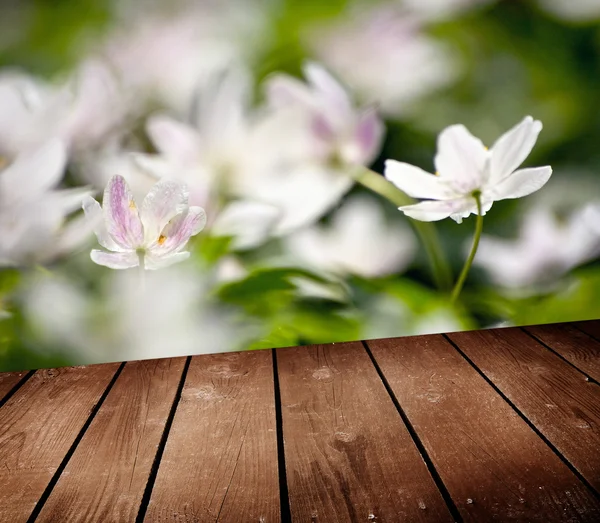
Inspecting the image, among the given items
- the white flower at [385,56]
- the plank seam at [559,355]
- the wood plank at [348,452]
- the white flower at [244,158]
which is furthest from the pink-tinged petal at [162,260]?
the plank seam at [559,355]

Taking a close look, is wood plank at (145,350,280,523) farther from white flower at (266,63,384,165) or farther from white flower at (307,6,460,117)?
white flower at (307,6,460,117)

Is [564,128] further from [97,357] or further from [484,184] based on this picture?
[97,357]

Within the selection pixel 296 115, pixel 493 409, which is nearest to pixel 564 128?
pixel 296 115

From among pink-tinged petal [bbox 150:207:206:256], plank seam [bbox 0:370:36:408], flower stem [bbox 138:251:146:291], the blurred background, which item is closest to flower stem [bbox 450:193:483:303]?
the blurred background

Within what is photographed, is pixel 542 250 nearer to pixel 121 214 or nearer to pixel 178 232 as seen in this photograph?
pixel 178 232

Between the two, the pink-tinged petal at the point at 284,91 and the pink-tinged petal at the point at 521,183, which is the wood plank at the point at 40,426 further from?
the pink-tinged petal at the point at 521,183

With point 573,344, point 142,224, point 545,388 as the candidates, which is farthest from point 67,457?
point 573,344
